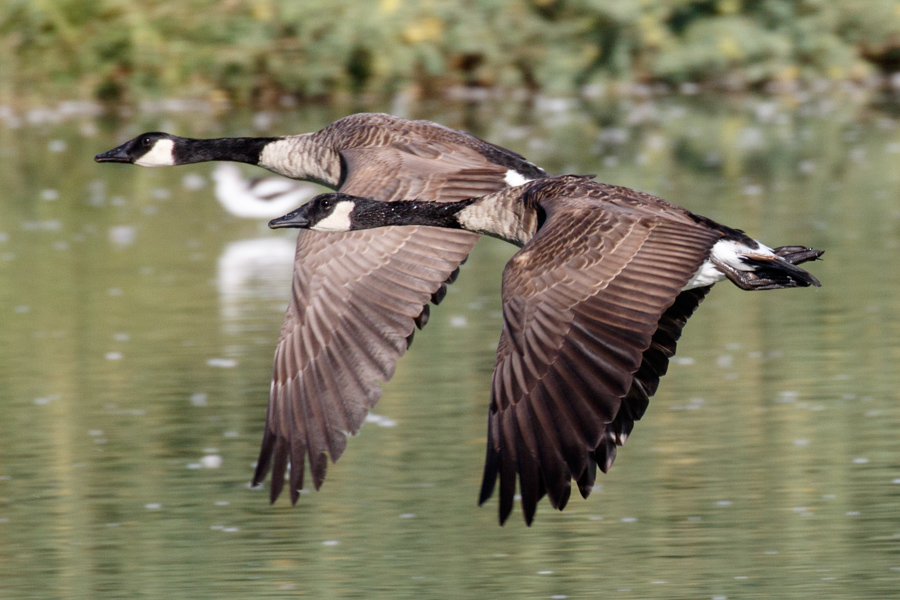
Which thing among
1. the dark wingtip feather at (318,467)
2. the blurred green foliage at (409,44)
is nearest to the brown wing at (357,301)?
the dark wingtip feather at (318,467)

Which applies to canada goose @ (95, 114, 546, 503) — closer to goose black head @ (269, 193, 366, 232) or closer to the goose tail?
goose black head @ (269, 193, 366, 232)

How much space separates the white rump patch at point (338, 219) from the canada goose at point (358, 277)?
0.91 ft

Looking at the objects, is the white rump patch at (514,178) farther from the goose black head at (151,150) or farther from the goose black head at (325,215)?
the goose black head at (151,150)

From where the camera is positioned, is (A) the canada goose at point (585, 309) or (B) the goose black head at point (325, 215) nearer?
(A) the canada goose at point (585, 309)

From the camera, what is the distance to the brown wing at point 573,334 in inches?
213

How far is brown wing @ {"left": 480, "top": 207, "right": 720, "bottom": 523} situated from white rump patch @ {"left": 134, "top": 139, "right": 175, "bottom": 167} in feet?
11.8

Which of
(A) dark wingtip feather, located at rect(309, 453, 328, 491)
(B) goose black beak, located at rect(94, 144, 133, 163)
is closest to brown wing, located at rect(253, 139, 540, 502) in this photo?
(A) dark wingtip feather, located at rect(309, 453, 328, 491)

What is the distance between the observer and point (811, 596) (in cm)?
606

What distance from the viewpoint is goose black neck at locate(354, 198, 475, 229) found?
288 inches

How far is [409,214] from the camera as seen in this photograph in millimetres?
7367

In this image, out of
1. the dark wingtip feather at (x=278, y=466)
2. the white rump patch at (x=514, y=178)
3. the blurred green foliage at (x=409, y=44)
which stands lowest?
the blurred green foliage at (x=409, y=44)

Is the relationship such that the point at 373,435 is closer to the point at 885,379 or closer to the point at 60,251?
the point at 885,379

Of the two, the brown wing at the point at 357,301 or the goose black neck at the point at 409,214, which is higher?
the goose black neck at the point at 409,214

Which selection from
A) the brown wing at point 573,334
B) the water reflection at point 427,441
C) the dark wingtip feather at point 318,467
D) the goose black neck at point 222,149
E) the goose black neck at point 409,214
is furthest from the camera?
the goose black neck at point 222,149
